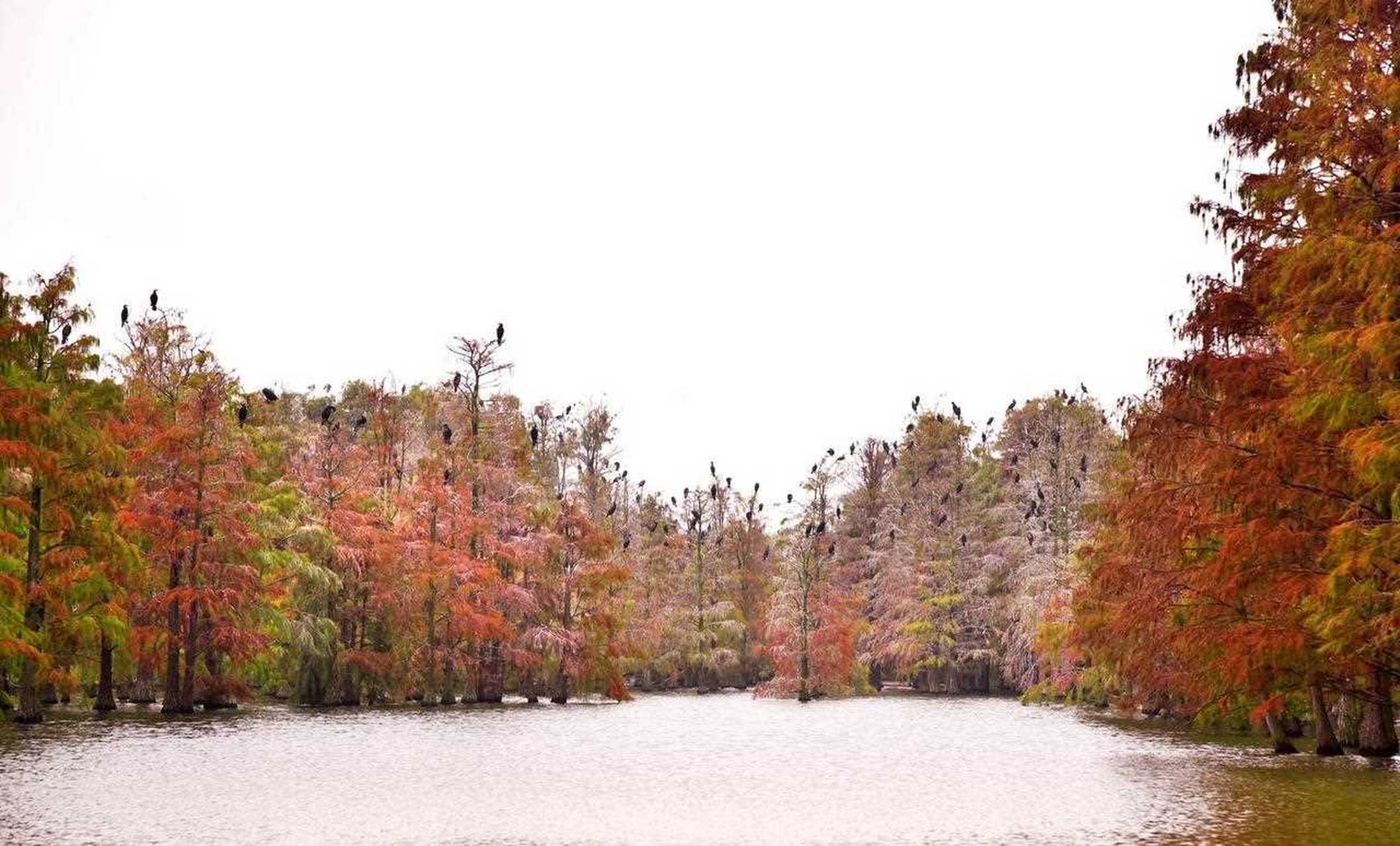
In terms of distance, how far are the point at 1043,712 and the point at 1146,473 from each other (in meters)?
29.8

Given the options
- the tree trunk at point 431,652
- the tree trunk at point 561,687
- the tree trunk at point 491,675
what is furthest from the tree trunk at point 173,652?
the tree trunk at point 561,687

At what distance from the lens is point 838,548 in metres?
83.2

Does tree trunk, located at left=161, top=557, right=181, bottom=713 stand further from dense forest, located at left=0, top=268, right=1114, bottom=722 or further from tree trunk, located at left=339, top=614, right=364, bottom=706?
tree trunk, located at left=339, top=614, right=364, bottom=706

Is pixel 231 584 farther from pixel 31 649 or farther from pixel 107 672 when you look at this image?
pixel 31 649

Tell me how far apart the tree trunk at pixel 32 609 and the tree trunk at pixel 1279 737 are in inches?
1273

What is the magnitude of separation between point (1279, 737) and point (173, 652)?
34.4 metres

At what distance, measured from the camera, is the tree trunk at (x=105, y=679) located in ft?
138

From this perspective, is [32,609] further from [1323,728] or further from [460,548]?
[1323,728]

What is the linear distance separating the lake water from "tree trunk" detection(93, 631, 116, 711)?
4.44 m

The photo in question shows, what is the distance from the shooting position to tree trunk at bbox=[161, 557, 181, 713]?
1655 inches

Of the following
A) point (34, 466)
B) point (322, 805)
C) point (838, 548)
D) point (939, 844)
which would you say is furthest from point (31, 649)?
point (838, 548)

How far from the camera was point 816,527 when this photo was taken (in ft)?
262

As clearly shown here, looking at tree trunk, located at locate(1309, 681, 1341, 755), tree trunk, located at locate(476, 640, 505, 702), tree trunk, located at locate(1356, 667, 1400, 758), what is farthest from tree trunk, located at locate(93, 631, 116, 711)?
tree trunk, located at locate(1356, 667, 1400, 758)

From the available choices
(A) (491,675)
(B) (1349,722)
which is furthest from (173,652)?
(B) (1349,722)
